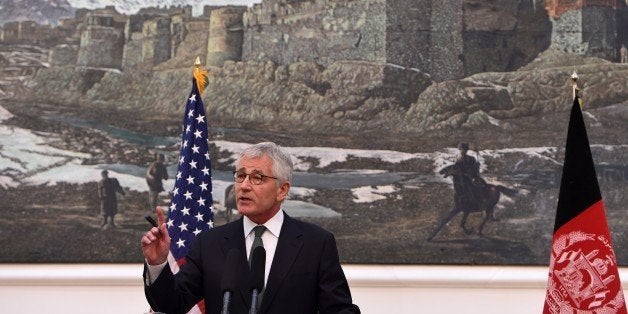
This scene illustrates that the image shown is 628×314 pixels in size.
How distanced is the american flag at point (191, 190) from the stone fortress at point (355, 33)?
105 inches

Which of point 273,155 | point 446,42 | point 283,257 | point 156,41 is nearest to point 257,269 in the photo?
point 283,257

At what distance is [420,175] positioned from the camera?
9.17 meters

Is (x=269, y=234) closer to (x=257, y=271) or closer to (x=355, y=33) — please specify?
(x=257, y=271)

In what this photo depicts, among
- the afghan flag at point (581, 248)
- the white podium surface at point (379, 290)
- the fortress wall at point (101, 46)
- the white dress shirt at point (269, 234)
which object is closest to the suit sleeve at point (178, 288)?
the white dress shirt at point (269, 234)

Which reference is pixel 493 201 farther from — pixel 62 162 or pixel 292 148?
pixel 62 162

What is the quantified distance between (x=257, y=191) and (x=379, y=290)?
4.94 metres

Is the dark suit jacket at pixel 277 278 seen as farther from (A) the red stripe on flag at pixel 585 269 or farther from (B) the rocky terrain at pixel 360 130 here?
(B) the rocky terrain at pixel 360 130

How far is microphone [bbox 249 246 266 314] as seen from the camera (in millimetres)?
3736

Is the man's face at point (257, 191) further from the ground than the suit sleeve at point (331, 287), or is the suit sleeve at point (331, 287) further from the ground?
the man's face at point (257, 191)

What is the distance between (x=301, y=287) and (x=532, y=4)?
252 inches

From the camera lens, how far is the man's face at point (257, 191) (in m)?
4.00

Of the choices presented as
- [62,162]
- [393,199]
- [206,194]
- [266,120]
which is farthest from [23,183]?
[393,199]

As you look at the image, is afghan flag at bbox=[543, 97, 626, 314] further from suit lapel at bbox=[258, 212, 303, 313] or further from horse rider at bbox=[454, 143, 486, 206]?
horse rider at bbox=[454, 143, 486, 206]

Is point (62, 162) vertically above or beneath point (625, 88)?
beneath
